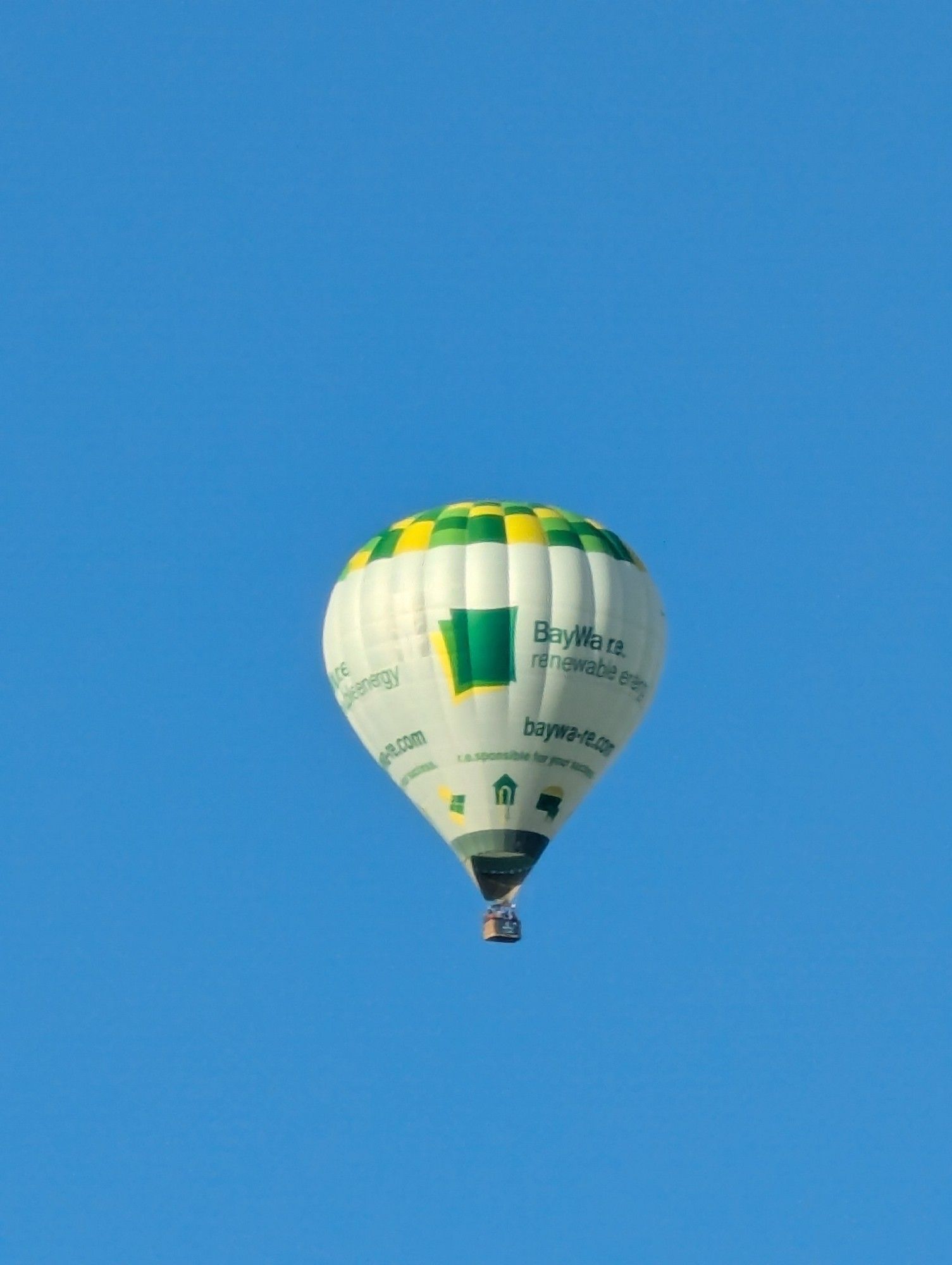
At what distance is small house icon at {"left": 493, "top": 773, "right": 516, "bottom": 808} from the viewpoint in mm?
72938

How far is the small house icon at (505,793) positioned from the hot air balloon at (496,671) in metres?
0.01

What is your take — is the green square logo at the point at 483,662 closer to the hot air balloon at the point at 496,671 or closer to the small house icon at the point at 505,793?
the hot air balloon at the point at 496,671

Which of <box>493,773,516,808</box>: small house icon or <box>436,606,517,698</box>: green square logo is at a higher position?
<box>436,606,517,698</box>: green square logo

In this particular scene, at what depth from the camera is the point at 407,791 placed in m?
73.6

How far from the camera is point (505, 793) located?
7294 cm

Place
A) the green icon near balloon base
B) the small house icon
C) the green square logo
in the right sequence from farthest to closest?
the green icon near balloon base
the small house icon
the green square logo

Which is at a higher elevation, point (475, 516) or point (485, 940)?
point (475, 516)

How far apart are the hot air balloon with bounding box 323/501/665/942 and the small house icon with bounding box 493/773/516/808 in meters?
0.01

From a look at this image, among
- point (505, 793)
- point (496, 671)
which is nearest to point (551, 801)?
point (505, 793)

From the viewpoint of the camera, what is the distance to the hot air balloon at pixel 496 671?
238ft

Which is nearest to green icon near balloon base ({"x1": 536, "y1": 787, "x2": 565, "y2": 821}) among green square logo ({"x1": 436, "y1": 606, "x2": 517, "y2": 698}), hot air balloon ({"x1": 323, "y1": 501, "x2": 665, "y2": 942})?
hot air balloon ({"x1": 323, "y1": 501, "x2": 665, "y2": 942})

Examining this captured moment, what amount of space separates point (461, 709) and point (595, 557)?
8.58 ft

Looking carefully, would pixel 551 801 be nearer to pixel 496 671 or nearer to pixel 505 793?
pixel 505 793

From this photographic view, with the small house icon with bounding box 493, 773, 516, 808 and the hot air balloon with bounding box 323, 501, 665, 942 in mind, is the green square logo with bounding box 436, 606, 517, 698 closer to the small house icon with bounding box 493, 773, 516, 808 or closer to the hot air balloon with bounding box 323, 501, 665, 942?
the hot air balloon with bounding box 323, 501, 665, 942
